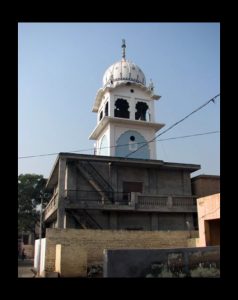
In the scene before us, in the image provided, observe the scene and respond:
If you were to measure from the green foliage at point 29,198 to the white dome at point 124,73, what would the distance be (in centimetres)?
1395

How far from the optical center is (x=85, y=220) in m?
21.0

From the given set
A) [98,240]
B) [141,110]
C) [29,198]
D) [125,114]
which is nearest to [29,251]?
[29,198]

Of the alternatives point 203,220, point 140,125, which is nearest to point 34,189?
point 140,125

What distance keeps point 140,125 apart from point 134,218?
9.01m

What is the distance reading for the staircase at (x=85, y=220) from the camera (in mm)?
20703

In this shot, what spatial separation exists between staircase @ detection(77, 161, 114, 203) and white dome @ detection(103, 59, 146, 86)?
34.1ft

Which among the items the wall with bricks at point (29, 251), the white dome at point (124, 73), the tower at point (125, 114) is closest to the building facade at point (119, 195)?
the tower at point (125, 114)

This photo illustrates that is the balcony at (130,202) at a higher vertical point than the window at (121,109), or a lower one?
lower

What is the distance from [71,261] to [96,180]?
7.58 meters

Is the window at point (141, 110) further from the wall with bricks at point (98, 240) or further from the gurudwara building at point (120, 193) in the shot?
the wall with bricks at point (98, 240)

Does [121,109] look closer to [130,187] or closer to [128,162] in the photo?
[128,162]

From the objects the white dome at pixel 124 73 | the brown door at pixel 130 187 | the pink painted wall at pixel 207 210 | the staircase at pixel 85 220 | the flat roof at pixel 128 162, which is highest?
the white dome at pixel 124 73

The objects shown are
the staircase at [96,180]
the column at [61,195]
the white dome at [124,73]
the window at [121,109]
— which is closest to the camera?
the column at [61,195]
